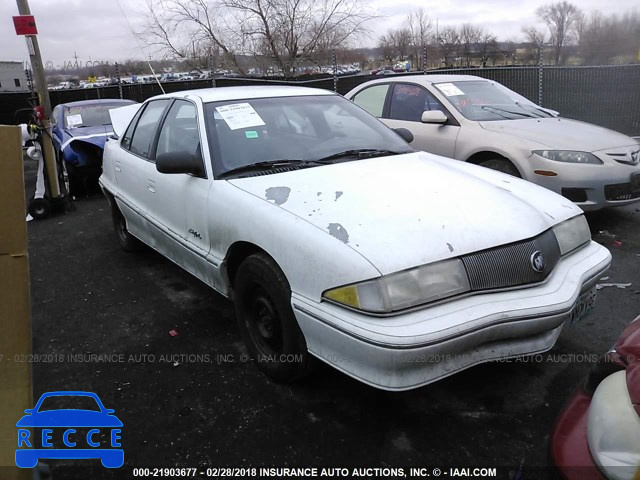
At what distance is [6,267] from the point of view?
60.6 inches

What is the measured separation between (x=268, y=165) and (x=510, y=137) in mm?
2994

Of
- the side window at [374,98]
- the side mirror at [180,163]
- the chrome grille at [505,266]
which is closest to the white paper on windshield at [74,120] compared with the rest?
the side window at [374,98]

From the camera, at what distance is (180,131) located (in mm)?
3744

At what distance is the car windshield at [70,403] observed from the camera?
2.74m

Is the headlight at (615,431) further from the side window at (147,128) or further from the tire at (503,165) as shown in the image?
the tire at (503,165)

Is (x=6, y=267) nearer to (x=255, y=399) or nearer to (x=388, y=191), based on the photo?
(x=255, y=399)

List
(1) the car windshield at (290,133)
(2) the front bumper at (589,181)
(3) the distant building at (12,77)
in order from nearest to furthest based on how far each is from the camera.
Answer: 1. (1) the car windshield at (290,133)
2. (2) the front bumper at (589,181)
3. (3) the distant building at (12,77)

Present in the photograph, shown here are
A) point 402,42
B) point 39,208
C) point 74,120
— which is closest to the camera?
point 39,208

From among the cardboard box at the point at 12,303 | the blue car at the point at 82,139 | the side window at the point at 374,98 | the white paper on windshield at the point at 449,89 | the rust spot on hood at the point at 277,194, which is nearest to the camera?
the cardboard box at the point at 12,303

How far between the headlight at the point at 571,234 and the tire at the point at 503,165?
88.7 inches

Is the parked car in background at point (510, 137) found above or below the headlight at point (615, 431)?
above

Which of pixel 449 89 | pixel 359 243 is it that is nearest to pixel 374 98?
pixel 449 89

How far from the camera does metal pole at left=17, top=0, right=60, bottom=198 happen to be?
646 cm

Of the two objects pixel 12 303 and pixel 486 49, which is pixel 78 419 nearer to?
pixel 12 303
